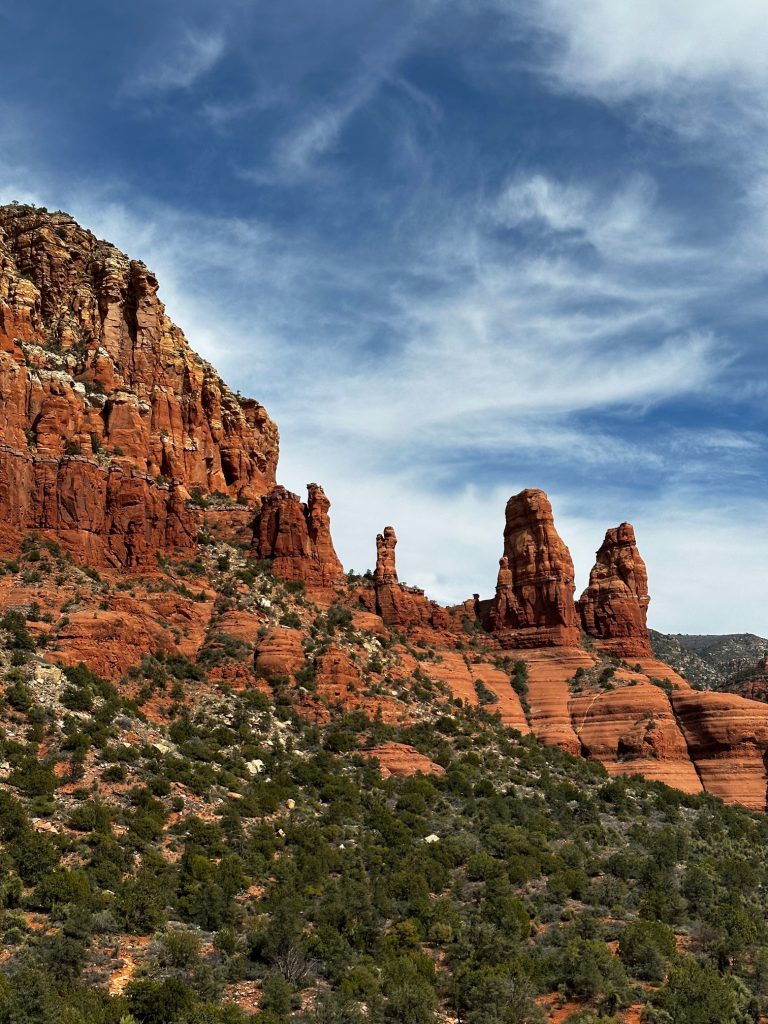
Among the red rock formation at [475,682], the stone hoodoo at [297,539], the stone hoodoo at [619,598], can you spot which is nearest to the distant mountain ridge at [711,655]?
the stone hoodoo at [619,598]

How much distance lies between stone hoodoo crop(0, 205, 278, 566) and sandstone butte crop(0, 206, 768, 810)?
0.17 metres

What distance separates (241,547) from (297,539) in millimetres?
5503

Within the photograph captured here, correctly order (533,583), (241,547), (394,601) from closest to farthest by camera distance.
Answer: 1. (241,547)
2. (394,601)
3. (533,583)

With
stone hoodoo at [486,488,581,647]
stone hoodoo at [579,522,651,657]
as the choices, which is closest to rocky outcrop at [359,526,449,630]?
stone hoodoo at [486,488,581,647]

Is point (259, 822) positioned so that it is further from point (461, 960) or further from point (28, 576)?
point (28, 576)

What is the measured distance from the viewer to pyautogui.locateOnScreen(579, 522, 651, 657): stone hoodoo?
3174 inches

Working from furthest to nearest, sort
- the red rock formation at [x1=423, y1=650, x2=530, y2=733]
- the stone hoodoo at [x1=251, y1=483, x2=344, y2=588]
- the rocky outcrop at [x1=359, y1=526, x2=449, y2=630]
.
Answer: the rocky outcrop at [x1=359, y1=526, x2=449, y2=630]
the stone hoodoo at [x1=251, y1=483, x2=344, y2=588]
the red rock formation at [x1=423, y1=650, x2=530, y2=733]

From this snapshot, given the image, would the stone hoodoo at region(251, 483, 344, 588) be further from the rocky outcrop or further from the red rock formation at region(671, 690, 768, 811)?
the red rock formation at region(671, 690, 768, 811)

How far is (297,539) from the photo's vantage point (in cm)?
7119

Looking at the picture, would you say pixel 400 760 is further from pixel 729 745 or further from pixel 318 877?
pixel 729 745

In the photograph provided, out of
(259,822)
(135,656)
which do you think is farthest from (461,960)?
(135,656)

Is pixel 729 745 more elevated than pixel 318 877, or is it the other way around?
pixel 729 745

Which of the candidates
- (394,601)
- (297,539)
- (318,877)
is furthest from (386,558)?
(318,877)

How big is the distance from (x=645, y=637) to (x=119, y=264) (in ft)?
211
